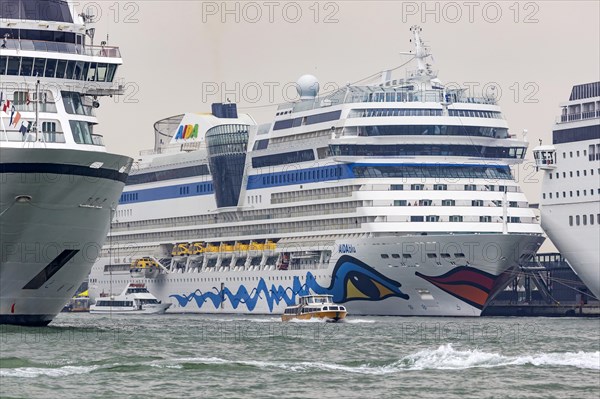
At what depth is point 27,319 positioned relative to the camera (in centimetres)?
6322

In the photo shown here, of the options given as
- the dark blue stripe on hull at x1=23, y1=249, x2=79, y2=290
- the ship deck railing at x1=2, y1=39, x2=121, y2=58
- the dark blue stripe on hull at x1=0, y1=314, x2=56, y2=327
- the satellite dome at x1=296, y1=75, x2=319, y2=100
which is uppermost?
the satellite dome at x1=296, y1=75, x2=319, y2=100

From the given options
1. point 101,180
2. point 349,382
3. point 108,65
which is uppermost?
point 108,65

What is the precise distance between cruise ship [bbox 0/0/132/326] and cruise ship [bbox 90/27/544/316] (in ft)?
103

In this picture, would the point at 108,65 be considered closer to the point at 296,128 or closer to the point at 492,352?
the point at 492,352

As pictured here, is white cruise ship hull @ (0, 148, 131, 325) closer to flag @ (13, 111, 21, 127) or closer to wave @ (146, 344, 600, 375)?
flag @ (13, 111, 21, 127)

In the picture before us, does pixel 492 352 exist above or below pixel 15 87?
below

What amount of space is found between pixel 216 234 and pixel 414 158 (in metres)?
20.1

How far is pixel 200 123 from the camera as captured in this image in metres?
122

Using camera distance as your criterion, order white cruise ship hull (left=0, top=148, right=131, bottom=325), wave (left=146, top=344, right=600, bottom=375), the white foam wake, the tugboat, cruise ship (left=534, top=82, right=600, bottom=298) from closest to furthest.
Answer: wave (left=146, top=344, right=600, bottom=375), the white foam wake, white cruise ship hull (left=0, top=148, right=131, bottom=325), the tugboat, cruise ship (left=534, top=82, right=600, bottom=298)

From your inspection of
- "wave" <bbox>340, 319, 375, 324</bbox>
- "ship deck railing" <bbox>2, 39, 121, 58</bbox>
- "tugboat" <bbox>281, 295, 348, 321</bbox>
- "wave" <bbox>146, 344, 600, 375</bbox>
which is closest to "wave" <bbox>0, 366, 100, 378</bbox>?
"wave" <bbox>146, 344, 600, 375</bbox>

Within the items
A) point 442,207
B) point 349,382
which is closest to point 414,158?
point 442,207

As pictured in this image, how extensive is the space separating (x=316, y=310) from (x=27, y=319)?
1052 inches

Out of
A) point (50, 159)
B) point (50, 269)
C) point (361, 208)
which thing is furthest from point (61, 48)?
point (361, 208)

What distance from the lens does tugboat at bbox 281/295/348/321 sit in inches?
3410
